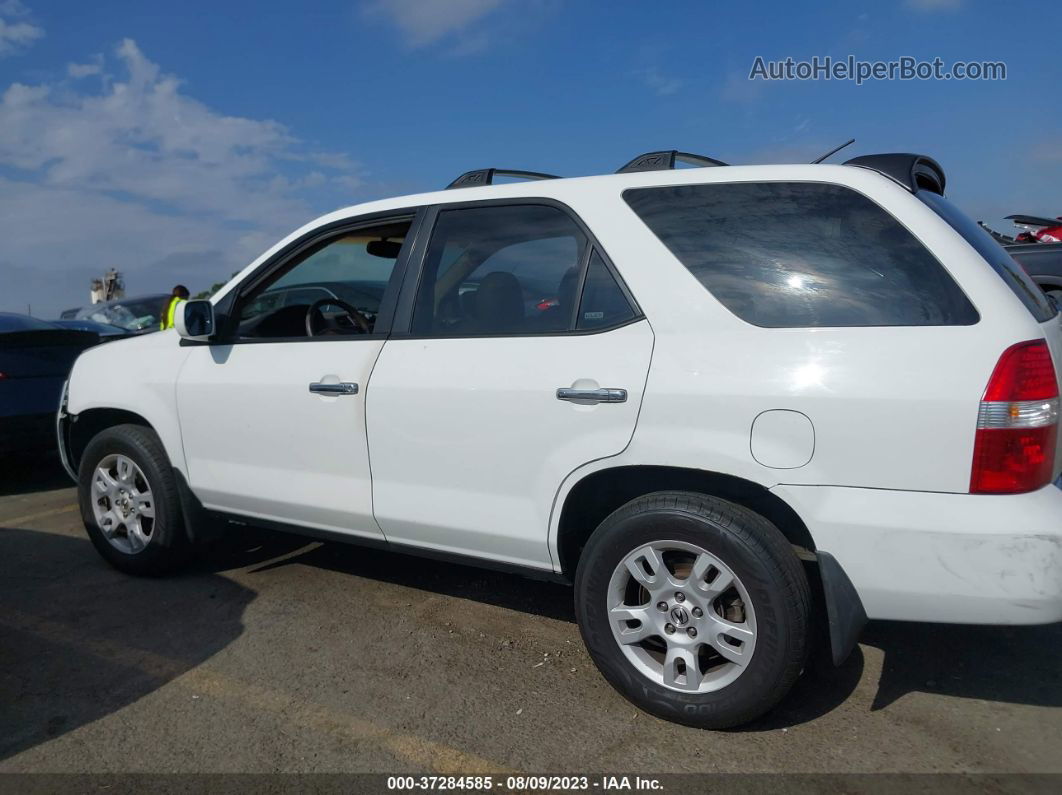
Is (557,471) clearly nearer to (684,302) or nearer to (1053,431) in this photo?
(684,302)

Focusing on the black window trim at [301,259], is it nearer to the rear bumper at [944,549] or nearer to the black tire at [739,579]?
the black tire at [739,579]

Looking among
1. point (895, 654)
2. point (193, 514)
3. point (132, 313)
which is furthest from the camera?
point (132, 313)

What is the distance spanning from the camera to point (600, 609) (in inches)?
112

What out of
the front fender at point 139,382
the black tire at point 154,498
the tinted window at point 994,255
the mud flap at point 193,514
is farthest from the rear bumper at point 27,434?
the tinted window at point 994,255

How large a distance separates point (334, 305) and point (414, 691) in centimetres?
210

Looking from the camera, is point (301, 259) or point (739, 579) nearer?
point (739, 579)

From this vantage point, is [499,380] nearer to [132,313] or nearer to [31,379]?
[31,379]

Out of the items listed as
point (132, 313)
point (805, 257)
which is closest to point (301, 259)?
point (805, 257)

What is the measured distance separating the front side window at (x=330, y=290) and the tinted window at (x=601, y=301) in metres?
1.00

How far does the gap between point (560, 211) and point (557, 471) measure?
100 centimetres

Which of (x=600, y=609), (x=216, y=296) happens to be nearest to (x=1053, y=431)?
(x=600, y=609)

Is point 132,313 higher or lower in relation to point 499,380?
higher

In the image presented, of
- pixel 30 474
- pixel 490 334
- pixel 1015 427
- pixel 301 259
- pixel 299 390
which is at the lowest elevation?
pixel 30 474

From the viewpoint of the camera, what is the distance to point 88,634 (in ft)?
11.9
